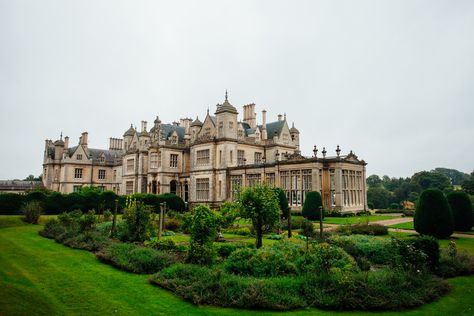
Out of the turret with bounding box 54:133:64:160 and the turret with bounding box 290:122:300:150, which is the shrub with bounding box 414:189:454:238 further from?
the turret with bounding box 54:133:64:160

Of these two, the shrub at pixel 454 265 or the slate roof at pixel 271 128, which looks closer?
the shrub at pixel 454 265

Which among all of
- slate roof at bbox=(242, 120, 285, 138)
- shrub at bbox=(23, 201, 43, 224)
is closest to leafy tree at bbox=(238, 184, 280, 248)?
shrub at bbox=(23, 201, 43, 224)

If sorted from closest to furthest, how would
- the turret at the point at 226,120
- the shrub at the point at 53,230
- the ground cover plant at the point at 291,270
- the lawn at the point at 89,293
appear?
1. the lawn at the point at 89,293
2. the ground cover plant at the point at 291,270
3. the shrub at the point at 53,230
4. the turret at the point at 226,120

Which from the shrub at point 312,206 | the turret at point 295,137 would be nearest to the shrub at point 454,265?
the shrub at point 312,206

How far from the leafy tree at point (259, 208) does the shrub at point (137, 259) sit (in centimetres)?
410

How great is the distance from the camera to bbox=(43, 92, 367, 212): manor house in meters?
31.7

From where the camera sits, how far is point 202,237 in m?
12.7

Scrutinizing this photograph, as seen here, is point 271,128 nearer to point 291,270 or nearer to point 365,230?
point 365,230

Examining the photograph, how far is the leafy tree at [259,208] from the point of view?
1508 cm

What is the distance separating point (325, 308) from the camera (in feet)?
29.1

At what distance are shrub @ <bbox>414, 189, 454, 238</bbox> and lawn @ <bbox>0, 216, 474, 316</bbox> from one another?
7.52 meters

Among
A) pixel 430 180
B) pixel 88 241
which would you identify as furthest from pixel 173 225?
pixel 430 180

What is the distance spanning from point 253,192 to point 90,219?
9620 millimetres

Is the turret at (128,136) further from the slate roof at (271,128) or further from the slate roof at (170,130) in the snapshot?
the slate roof at (271,128)
